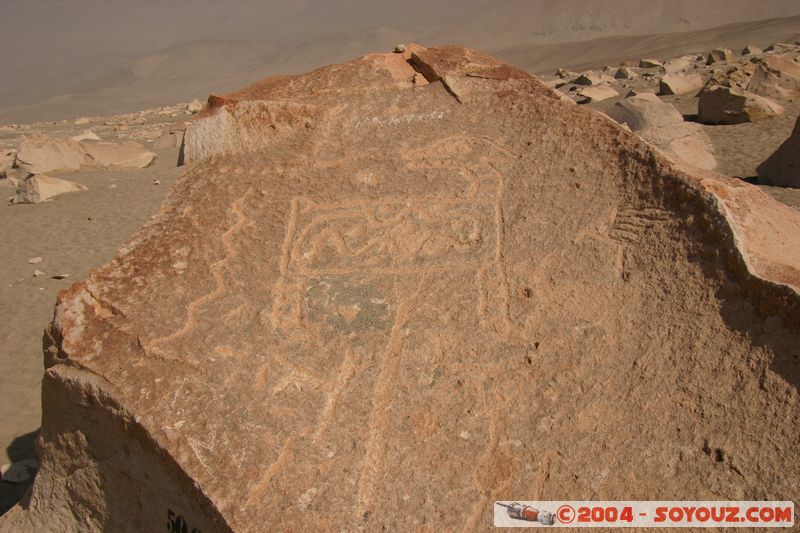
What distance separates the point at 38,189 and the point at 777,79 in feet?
33.2

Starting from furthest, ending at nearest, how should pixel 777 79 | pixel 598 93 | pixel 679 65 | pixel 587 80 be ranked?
pixel 679 65 < pixel 587 80 < pixel 598 93 < pixel 777 79

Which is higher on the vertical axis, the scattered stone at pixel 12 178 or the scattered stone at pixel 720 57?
the scattered stone at pixel 720 57

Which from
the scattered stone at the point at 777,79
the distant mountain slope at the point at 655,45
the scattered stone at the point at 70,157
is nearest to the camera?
the scattered stone at the point at 777,79

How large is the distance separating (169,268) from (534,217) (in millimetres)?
1491

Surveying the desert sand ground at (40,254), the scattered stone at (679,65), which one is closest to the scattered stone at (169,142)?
the desert sand ground at (40,254)

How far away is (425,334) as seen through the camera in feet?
7.39

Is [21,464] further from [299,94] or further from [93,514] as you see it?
[299,94]

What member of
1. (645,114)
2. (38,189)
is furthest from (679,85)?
(38,189)

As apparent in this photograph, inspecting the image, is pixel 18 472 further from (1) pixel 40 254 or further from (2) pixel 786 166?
(2) pixel 786 166

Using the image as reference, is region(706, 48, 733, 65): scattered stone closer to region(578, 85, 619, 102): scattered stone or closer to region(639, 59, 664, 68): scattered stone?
region(639, 59, 664, 68): scattered stone

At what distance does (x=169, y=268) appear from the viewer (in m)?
2.59

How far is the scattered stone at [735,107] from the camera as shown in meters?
7.98

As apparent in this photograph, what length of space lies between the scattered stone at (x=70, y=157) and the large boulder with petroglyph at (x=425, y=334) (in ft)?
28.1

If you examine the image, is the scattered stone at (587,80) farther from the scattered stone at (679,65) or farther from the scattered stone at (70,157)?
the scattered stone at (70,157)
